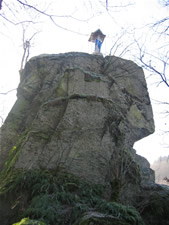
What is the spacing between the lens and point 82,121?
5734 mm

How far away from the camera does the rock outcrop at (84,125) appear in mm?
5016

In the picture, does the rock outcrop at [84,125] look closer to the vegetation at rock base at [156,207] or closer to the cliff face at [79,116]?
the cliff face at [79,116]

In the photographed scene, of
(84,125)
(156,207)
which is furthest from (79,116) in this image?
(156,207)

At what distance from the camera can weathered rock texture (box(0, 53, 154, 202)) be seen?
5.07 meters

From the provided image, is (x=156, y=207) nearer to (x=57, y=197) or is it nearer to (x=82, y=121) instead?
(x=57, y=197)

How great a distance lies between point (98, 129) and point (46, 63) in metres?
5.29

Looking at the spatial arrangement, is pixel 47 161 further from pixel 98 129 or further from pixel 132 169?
pixel 132 169

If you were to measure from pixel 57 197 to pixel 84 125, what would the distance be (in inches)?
90.8

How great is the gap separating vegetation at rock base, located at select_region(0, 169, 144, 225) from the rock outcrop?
10.7 inches

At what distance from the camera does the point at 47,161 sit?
5074mm

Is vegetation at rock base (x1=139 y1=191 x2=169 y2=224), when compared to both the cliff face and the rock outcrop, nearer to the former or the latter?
the rock outcrop

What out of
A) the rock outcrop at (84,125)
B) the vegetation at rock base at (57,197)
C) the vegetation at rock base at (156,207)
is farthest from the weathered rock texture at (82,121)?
the vegetation at rock base at (156,207)

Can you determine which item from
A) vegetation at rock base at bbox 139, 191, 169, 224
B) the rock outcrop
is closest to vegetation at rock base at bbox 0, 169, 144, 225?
the rock outcrop

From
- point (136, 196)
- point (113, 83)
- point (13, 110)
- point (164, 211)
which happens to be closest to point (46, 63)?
point (13, 110)
